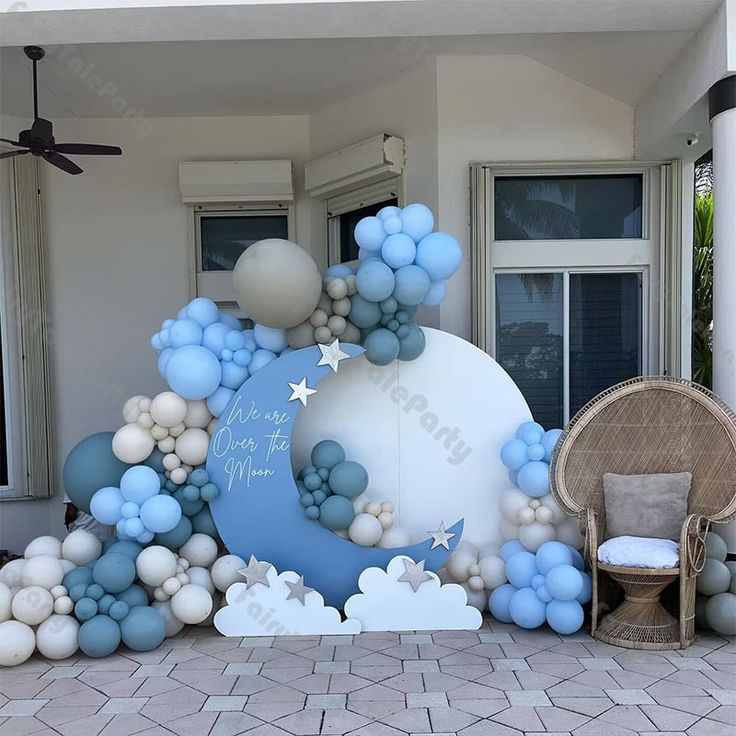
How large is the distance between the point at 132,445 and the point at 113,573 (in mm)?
571

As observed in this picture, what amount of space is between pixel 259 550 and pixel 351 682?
860 mm

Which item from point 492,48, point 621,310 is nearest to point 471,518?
point 621,310

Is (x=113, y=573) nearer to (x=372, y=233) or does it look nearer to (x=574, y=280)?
(x=372, y=233)

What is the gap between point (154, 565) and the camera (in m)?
3.09

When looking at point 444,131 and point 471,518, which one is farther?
point 444,131

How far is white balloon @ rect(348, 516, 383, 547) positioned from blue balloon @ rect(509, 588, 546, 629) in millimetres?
694

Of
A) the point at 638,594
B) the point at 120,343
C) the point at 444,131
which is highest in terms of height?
the point at 444,131

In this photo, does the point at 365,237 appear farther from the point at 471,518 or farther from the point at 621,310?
the point at 621,310

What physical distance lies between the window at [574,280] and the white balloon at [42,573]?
9.63ft

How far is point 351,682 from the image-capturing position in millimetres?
2723

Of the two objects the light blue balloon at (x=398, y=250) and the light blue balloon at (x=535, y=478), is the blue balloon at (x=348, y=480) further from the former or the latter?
the light blue balloon at (x=398, y=250)

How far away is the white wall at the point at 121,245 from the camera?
5.36 m

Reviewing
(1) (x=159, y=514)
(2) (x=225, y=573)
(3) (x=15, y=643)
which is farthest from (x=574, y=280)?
(3) (x=15, y=643)

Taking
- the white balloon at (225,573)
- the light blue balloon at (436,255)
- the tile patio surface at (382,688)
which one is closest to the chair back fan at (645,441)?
the tile patio surface at (382,688)
